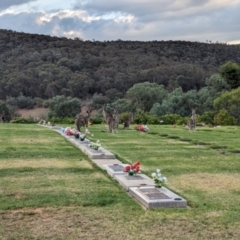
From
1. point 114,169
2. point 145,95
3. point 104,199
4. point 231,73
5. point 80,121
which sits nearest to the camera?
point 104,199

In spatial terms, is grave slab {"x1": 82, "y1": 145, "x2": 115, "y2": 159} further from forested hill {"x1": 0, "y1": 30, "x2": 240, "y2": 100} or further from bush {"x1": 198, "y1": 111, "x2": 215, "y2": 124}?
forested hill {"x1": 0, "y1": 30, "x2": 240, "y2": 100}

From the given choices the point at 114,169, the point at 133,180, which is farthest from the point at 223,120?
the point at 133,180

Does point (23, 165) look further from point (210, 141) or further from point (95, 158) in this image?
point (210, 141)

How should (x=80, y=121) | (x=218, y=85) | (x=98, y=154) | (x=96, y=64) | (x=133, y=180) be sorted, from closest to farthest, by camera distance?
(x=133, y=180)
(x=98, y=154)
(x=80, y=121)
(x=218, y=85)
(x=96, y=64)

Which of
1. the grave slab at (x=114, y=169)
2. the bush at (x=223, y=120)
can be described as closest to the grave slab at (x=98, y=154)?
the grave slab at (x=114, y=169)

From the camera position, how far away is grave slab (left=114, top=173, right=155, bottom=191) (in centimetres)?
935

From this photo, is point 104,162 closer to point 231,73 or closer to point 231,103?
point 231,103

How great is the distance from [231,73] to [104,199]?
52307 mm

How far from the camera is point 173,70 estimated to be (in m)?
80.5

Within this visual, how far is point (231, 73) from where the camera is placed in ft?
192

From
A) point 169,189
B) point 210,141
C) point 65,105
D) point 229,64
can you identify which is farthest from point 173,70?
point 169,189

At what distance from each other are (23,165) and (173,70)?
6972cm

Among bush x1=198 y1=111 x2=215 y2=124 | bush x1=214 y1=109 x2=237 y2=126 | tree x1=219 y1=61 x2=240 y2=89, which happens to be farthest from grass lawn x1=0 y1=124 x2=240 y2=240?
tree x1=219 y1=61 x2=240 y2=89

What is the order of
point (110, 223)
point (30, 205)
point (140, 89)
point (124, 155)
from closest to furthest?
point (110, 223) < point (30, 205) < point (124, 155) < point (140, 89)
